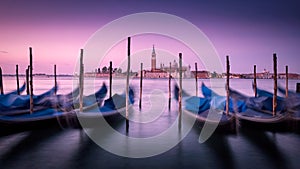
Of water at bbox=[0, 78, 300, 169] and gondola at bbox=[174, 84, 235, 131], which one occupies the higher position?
gondola at bbox=[174, 84, 235, 131]

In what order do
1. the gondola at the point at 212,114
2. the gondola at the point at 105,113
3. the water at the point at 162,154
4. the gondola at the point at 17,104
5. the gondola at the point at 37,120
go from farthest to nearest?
the gondola at the point at 17,104 < the gondola at the point at 105,113 < the gondola at the point at 212,114 < the gondola at the point at 37,120 < the water at the point at 162,154

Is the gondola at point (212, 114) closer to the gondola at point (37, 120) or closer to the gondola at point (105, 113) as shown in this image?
the gondola at point (105, 113)

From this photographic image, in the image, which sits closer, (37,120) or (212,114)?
(37,120)

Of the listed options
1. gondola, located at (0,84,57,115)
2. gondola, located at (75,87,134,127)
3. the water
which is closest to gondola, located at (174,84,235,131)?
the water

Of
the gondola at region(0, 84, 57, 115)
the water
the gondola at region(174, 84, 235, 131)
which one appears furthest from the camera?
the gondola at region(0, 84, 57, 115)

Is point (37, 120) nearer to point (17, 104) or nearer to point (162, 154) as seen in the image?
point (17, 104)

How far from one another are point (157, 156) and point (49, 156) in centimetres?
229

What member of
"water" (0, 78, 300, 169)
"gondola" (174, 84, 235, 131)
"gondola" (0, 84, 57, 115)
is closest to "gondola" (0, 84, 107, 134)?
"water" (0, 78, 300, 169)

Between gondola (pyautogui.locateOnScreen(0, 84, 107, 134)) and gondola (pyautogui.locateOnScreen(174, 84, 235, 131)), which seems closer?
gondola (pyautogui.locateOnScreen(0, 84, 107, 134))

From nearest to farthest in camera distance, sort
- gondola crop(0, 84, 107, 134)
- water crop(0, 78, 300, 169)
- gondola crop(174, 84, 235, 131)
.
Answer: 1. water crop(0, 78, 300, 169)
2. gondola crop(0, 84, 107, 134)
3. gondola crop(174, 84, 235, 131)

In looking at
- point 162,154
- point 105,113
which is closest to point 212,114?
point 162,154

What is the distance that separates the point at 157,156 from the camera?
5.41 metres

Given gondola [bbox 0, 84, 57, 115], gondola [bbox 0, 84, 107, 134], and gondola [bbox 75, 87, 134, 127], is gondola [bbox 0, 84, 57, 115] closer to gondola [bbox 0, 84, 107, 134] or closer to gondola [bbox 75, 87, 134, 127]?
gondola [bbox 0, 84, 107, 134]

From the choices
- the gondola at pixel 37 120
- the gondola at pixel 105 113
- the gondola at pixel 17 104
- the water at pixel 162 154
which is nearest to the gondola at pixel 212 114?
the water at pixel 162 154
